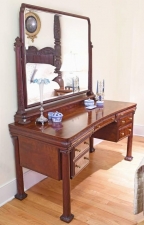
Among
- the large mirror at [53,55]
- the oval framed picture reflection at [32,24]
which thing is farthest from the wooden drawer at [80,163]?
the oval framed picture reflection at [32,24]

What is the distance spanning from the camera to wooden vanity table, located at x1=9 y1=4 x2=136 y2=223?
187 centimetres

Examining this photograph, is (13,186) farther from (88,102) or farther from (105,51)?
(105,51)

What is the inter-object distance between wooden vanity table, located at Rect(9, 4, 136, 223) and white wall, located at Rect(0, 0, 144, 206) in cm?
8

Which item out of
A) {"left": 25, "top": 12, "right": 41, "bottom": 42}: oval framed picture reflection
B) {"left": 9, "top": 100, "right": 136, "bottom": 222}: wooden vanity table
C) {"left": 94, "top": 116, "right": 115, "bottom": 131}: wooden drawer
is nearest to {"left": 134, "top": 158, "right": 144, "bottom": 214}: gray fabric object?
{"left": 9, "top": 100, "right": 136, "bottom": 222}: wooden vanity table

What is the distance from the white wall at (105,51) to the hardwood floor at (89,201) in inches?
11.3

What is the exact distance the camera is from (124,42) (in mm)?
3646

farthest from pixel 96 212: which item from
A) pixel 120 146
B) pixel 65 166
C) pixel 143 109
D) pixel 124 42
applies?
pixel 124 42

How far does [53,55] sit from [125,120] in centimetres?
109

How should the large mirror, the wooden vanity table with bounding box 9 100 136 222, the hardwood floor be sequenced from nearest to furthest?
the wooden vanity table with bounding box 9 100 136 222 → the hardwood floor → the large mirror

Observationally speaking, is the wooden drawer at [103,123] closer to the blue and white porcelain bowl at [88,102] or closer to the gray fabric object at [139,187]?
the blue and white porcelain bowl at [88,102]

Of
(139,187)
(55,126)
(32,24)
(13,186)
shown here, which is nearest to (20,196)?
(13,186)

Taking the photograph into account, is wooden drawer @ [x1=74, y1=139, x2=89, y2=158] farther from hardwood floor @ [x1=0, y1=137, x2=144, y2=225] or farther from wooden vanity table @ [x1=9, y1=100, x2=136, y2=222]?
hardwood floor @ [x1=0, y1=137, x2=144, y2=225]

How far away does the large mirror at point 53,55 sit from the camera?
2090 mm

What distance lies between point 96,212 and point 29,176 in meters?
0.74
